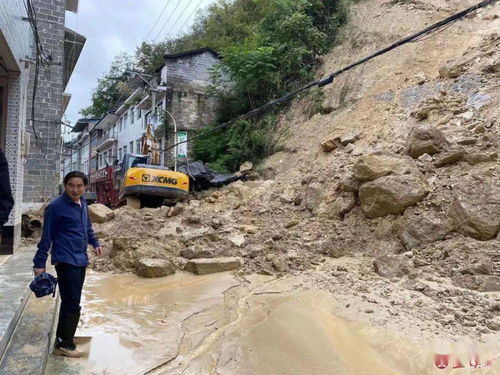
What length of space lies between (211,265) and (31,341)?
3.81 meters

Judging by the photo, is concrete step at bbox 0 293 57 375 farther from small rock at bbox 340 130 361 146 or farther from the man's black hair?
small rock at bbox 340 130 361 146

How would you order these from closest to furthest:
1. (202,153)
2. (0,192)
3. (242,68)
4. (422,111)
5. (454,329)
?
(0,192) < (454,329) < (422,111) < (242,68) < (202,153)

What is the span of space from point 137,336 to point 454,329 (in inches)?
123

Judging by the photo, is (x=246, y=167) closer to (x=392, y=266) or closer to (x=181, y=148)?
(x=181, y=148)

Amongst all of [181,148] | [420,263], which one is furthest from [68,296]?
[181,148]

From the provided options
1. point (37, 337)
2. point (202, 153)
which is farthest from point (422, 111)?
point (202, 153)

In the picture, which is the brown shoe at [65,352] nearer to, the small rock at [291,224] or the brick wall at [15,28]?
the brick wall at [15,28]

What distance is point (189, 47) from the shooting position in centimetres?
3219

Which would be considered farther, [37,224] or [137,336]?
[37,224]

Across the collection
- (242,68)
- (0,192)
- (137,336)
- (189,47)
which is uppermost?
(189,47)

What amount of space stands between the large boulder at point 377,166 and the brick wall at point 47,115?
808cm

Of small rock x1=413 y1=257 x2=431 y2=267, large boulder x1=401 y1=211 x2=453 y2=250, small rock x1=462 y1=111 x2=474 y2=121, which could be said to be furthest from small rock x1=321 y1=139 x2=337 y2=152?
small rock x1=413 y1=257 x2=431 y2=267

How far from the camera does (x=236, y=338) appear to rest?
14.5ft

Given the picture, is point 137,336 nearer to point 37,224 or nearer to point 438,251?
point 438,251
